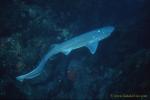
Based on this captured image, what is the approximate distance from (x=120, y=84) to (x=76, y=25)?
10.8ft

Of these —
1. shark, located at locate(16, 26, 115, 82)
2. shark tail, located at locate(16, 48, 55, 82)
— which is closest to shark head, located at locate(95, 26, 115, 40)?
shark, located at locate(16, 26, 115, 82)

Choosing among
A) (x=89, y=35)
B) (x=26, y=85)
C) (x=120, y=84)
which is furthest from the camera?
(x=26, y=85)

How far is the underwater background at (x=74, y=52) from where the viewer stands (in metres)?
8.51

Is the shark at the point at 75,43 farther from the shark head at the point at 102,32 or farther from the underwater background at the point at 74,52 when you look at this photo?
the underwater background at the point at 74,52

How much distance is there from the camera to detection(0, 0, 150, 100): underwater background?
851 centimetres

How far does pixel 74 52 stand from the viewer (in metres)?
9.96

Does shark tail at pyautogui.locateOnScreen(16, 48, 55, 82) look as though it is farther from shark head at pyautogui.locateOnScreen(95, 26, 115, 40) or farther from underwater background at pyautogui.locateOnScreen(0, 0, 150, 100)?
shark head at pyautogui.locateOnScreen(95, 26, 115, 40)

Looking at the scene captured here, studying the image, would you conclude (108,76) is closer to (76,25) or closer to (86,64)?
(86,64)

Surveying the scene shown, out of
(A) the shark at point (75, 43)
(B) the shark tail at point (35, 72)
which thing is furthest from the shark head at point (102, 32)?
(B) the shark tail at point (35, 72)

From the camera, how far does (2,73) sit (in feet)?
29.2

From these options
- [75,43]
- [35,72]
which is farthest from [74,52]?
[35,72]

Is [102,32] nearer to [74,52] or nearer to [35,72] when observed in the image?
[35,72]

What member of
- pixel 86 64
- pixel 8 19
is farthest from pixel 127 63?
pixel 8 19

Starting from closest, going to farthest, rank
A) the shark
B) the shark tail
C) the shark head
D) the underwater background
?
the shark tail < the shark < the shark head < the underwater background
